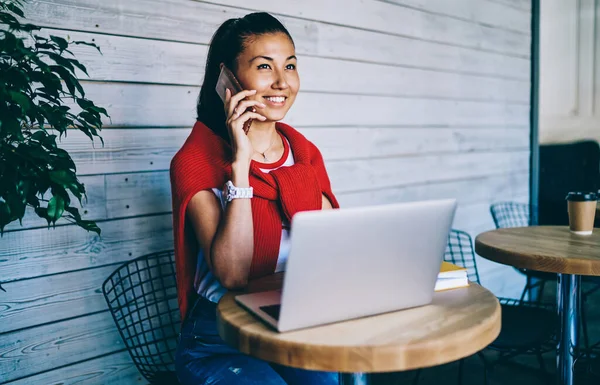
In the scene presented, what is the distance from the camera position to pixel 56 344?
1.84 meters

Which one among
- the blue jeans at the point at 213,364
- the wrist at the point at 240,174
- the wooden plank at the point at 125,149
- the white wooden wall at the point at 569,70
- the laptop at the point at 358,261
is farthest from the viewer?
the white wooden wall at the point at 569,70

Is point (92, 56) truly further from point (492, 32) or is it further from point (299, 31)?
point (492, 32)

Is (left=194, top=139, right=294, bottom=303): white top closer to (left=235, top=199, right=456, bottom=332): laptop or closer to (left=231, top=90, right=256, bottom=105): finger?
(left=231, top=90, right=256, bottom=105): finger

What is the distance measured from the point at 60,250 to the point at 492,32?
3007 mm

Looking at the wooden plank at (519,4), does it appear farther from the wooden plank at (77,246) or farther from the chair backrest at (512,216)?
the wooden plank at (77,246)

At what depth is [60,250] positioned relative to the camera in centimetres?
184

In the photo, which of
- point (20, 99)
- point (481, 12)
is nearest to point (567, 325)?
point (20, 99)

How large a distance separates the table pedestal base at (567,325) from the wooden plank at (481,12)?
5.59 feet

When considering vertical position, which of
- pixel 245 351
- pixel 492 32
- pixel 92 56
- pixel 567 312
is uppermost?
pixel 492 32

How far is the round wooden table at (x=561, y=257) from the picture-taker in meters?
1.65

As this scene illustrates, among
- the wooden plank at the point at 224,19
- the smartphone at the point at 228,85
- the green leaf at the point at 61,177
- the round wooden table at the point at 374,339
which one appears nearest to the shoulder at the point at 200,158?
the smartphone at the point at 228,85

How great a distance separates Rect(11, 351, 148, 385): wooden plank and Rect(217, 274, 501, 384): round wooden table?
996 millimetres

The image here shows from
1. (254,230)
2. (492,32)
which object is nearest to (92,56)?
(254,230)

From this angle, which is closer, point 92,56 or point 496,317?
point 496,317
